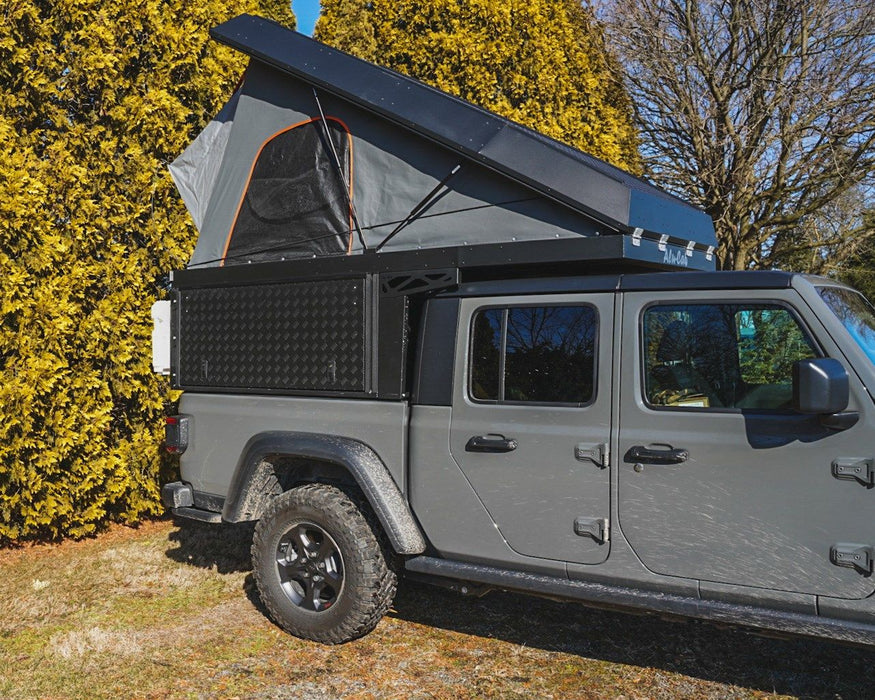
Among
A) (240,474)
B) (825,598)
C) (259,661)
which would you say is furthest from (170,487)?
(825,598)

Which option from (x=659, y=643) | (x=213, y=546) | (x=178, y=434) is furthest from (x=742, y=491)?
(x=213, y=546)

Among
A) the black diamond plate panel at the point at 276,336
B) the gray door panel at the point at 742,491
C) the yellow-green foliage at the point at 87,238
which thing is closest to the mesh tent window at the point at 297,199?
the black diamond plate panel at the point at 276,336

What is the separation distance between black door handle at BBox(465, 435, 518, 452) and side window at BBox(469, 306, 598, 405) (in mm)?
188

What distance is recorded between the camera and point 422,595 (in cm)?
539

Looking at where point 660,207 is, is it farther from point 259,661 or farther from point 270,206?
point 259,661

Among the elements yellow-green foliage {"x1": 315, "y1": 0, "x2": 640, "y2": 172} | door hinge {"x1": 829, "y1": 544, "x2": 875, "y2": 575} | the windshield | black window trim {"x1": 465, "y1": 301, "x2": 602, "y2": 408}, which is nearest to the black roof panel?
black window trim {"x1": 465, "y1": 301, "x2": 602, "y2": 408}

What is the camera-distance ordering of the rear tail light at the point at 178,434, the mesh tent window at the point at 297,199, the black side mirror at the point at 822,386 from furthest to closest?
the rear tail light at the point at 178,434
the mesh tent window at the point at 297,199
the black side mirror at the point at 822,386

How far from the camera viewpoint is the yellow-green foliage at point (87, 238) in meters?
6.01

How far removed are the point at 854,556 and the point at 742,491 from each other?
46cm

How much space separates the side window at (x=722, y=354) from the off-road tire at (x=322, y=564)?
1714 millimetres

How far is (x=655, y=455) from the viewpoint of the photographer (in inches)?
139

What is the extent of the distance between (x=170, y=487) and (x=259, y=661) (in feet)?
4.42

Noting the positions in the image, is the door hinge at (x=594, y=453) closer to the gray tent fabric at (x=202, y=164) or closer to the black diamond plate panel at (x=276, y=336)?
the black diamond plate panel at (x=276, y=336)

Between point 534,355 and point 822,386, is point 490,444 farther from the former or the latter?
point 822,386
